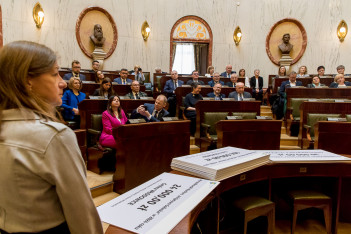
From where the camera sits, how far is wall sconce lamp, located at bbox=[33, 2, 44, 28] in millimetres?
6121

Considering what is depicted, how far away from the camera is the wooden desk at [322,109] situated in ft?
12.7

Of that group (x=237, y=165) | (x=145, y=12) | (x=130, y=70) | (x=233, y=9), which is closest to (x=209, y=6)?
(x=233, y=9)

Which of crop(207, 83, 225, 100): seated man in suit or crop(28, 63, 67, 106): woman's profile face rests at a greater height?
crop(28, 63, 67, 106): woman's profile face

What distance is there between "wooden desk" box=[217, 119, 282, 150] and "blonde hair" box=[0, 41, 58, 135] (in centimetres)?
258

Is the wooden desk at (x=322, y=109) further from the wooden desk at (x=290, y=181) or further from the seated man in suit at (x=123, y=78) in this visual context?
the seated man in suit at (x=123, y=78)

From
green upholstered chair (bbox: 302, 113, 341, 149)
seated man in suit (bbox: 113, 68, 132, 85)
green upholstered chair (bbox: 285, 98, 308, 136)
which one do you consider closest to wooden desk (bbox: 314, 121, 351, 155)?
green upholstered chair (bbox: 302, 113, 341, 149)

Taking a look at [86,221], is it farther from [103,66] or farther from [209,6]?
[209,6]

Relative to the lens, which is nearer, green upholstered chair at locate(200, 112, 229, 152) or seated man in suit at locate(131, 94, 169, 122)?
seated man in suit at locate(131, 94, 169, 122)

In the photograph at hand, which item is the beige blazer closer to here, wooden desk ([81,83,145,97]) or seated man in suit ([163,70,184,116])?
wooden desk ([81,83,145,97])

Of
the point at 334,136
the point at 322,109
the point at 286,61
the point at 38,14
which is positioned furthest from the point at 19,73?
the point at 286,61

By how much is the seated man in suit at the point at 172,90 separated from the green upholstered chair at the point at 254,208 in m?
3.52

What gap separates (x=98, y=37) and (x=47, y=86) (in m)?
6.73

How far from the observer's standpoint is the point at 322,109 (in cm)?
392

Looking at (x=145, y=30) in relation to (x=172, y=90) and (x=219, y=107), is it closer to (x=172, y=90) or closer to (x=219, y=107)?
(x=172, y=90)
